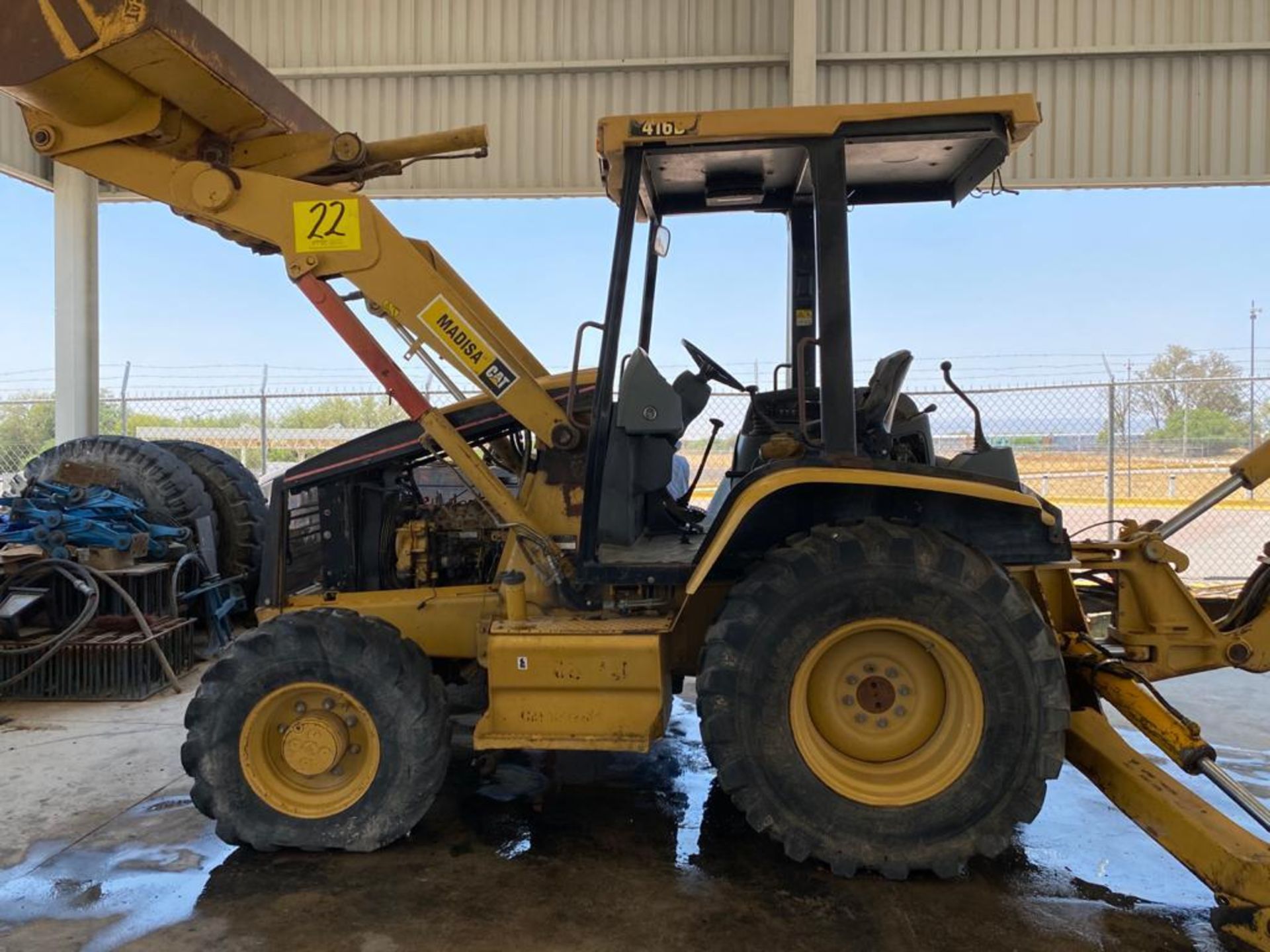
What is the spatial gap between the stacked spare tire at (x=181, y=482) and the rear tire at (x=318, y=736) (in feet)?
12.4

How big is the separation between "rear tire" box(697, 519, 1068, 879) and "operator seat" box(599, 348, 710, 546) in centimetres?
64

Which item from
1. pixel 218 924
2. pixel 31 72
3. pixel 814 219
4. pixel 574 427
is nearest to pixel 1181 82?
pixel 814 219

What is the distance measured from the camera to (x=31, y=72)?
3.20 m

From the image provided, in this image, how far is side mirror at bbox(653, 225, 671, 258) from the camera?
402 centimetres

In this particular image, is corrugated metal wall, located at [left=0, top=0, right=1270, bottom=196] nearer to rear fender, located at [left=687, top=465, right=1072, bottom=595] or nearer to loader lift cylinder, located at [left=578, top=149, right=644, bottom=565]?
loader lift cylinder, located at [left=578, top=149, right=644, bottom=565]

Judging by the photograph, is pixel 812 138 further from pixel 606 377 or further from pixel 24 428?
pixel 24 428

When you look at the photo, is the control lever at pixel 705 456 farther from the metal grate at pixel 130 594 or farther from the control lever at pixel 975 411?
the metal grate at pixel 130 594

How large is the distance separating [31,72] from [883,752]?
3978 mm

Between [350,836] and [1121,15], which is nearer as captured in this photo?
[350,836]

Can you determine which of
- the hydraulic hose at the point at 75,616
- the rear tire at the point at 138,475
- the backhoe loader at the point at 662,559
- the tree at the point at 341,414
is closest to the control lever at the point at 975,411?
the backhoe loader at the point at 662,559

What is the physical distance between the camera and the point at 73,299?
913 centimetres

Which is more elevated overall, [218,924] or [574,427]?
[574,427]

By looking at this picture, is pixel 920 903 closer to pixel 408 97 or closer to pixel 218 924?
pixel 218 924

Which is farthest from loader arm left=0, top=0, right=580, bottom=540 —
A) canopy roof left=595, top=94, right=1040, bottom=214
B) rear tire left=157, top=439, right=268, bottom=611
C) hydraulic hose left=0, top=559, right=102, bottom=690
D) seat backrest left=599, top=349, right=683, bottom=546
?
rear tire left=157, top=439, right=268, bottom=611
